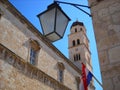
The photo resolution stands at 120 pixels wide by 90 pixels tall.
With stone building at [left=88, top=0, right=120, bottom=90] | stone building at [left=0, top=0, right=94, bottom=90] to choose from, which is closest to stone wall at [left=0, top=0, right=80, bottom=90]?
stone building at [left=0, top=0, right=94, bottom=90]

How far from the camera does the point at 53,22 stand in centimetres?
311

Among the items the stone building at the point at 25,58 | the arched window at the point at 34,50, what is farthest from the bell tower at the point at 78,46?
the arched window at the point at 34,50

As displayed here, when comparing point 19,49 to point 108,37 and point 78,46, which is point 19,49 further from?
point 78,46

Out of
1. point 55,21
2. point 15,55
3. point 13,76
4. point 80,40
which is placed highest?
point 80,40

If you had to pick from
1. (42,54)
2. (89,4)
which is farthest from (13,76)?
(89,4)

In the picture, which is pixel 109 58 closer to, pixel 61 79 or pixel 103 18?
pixel 103 18

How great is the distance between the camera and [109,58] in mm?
2926

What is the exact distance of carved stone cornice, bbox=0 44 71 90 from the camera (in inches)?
450

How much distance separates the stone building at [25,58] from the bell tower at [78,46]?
13.4m

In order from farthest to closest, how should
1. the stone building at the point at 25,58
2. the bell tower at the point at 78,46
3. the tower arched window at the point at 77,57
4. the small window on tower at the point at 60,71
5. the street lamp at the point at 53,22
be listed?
the tower arched window at the point at 77,57
the bell tower at the point at 78,46
the small window on tower at the point at 60,71
the stone building at the point at 25,58
the street lamp at the point at 53,22

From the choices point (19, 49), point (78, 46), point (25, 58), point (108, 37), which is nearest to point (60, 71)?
point (25, 58)

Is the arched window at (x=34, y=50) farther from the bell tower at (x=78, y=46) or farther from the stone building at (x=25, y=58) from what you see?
the bell tower at (x=78, y=46)

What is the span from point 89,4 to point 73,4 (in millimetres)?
397

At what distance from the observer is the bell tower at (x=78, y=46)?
31119 millimetres
